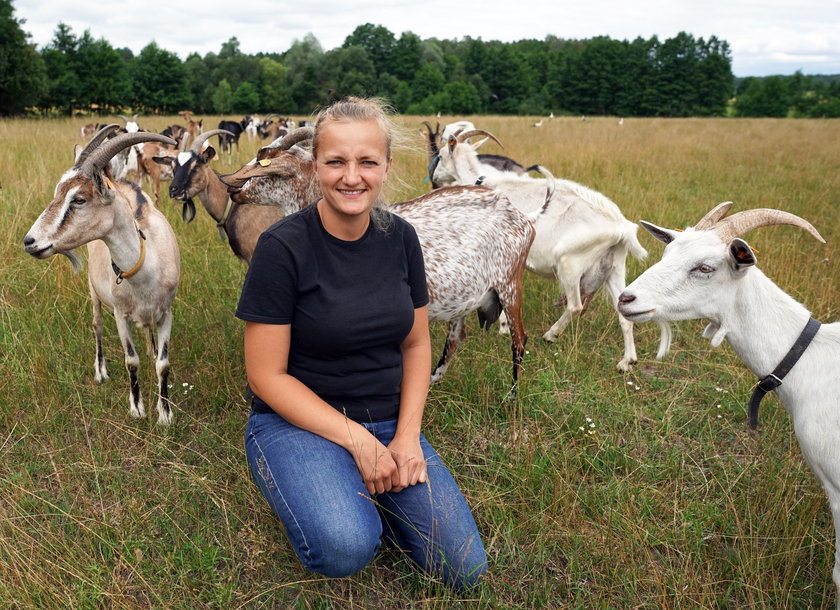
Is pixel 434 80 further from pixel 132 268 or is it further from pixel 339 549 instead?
pixel 339 549

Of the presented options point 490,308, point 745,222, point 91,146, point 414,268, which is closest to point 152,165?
point 91,146

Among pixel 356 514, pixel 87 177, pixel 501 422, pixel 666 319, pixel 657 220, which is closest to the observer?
pixel 356 514

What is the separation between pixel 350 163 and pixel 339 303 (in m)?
0.52

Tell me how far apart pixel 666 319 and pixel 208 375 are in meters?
2.73

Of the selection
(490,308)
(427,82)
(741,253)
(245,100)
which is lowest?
(490,308)

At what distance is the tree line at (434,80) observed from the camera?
41.1m

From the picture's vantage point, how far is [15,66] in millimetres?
27141

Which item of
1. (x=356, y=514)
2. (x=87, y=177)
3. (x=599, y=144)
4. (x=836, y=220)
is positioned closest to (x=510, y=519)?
(x=356, y=514)

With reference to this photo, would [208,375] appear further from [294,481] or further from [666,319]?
[666,319]

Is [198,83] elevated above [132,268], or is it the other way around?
[198,83]

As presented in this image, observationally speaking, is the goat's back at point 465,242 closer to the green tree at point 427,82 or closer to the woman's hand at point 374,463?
the woman's hand at point 374,463

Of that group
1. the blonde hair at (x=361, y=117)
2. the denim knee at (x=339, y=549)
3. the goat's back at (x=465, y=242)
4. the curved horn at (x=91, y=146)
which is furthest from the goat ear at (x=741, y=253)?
the curved horn at (x=91, y=146)

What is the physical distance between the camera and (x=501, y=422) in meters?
3.39

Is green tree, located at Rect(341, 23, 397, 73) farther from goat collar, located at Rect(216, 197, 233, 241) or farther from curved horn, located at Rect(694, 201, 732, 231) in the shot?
curved horn, located at Rect(694, 201, 732, 231)
